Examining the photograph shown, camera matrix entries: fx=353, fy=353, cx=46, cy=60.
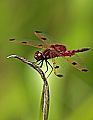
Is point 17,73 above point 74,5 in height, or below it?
below

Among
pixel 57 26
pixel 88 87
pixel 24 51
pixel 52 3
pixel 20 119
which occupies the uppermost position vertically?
pixel 52 3

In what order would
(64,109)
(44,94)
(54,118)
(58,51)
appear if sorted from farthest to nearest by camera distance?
(64,109), (54,118), (58,51), (44,94)

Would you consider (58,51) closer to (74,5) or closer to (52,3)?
(74,5)

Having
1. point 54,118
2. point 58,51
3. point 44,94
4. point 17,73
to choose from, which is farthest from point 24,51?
point 44,94

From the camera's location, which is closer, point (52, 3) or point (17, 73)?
point (17, 73)

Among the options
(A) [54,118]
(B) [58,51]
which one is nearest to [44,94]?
(B) [58,51]
